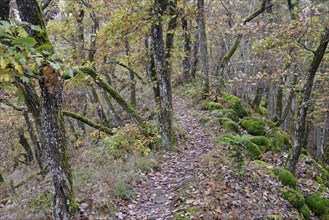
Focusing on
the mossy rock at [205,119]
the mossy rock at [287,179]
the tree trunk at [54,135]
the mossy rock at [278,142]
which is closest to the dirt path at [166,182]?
the mossy rock at [205,119]

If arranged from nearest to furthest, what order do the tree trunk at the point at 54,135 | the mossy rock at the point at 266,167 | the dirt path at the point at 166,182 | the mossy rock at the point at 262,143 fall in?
the tree trunk at the point at 54,135, the dirt path at the point at 166,182, the mossy rock at the point at 266,167, the mossy rock at the point at 262,143

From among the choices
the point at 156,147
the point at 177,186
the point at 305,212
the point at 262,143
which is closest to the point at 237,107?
the point at 262,143

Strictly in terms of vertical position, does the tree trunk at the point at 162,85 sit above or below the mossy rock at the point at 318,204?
above

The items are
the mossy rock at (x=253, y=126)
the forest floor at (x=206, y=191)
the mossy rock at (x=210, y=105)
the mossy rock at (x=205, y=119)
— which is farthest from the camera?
the mossy rock at (x=210, y=105)

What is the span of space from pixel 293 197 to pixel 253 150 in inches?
91.6

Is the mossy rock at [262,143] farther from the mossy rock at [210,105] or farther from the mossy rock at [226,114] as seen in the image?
the mossy rock at [210,105]

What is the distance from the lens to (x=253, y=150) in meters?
9.13

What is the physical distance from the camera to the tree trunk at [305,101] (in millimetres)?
6730

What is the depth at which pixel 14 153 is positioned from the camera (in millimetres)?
19234

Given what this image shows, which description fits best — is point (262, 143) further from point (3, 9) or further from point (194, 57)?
point (194, 57)

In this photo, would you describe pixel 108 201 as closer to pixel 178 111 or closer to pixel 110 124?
pixel 178 111

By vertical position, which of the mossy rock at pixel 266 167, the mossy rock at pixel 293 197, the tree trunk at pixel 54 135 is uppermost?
the tree trunk at pixel 54 135

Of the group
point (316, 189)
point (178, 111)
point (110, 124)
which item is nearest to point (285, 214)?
point (316, 189)

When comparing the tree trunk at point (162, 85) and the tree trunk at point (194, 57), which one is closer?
the tree trunk at point (162, 85)
